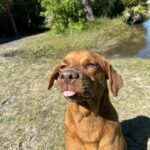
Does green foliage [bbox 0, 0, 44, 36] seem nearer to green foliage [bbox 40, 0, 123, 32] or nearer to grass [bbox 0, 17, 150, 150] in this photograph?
green foliage [bbox 40, 0, 123, 32]

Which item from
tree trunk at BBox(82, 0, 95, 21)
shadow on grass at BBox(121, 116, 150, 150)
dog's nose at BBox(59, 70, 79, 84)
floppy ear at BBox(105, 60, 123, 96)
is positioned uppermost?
dog's nose at BBox(59, 70, 79, 84)

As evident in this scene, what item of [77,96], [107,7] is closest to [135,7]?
[107,7]


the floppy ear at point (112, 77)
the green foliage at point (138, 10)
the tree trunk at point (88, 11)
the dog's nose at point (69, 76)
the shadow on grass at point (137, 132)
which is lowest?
the green foliage at point (138, 10)

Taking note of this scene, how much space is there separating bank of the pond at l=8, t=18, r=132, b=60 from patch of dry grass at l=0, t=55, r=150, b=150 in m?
→ 7.09

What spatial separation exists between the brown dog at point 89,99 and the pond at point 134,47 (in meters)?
10.5

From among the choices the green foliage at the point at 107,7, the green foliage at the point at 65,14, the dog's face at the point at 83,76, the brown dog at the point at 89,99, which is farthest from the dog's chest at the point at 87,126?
the green foliage at the point at 107,7

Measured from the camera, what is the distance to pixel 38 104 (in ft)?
23.9

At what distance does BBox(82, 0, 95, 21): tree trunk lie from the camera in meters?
24.1

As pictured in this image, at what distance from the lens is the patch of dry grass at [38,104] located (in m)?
6.34

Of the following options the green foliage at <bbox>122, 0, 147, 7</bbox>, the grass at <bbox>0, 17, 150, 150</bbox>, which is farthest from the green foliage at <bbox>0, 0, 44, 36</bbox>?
the grass at <bbox>0, 17, 150, 150</bbox>

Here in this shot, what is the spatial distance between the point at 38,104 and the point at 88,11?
1748 centimetres

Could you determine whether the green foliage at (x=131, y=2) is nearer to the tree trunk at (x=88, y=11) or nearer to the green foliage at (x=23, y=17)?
the tree trunk at (x=88, y=11)

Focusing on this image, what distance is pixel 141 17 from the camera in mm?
25844

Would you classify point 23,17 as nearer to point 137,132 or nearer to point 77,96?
point 137,132
